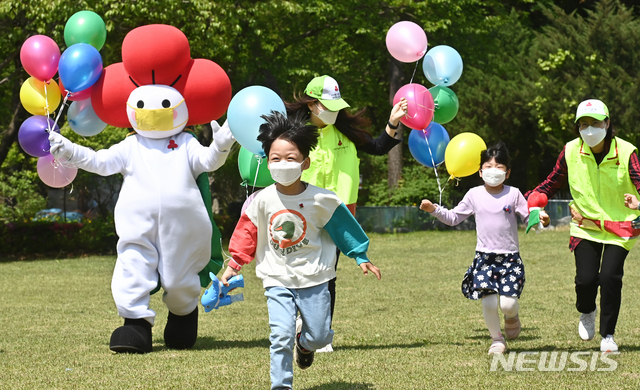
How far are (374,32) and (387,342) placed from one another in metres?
17.1

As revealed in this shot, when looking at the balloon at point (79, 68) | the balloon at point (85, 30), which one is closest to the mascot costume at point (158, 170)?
the balloon at point (79, 68)

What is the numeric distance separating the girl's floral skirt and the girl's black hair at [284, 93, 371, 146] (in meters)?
1.37

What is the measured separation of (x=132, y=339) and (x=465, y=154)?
3.02 meters

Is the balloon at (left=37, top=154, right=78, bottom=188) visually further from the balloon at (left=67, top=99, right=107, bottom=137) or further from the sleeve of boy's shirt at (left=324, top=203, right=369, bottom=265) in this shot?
the sleeve of boy's shirt at (left=324, top=203, right=369, bottom=265)

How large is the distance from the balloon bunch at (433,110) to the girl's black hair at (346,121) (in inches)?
13.6

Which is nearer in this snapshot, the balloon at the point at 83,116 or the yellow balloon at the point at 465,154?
the yellow balloon at the point at 465,154

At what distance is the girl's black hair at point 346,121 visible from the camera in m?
6.43

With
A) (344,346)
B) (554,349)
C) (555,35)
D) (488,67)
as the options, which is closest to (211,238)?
(344,346)

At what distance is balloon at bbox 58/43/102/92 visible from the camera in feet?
20.7

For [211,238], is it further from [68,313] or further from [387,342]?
[68,313]

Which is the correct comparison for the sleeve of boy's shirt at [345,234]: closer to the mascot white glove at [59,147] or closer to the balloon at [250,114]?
the balloon at [250,114]

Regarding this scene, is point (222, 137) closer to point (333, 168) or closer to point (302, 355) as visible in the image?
point (333, 168)

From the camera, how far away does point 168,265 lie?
20.4 ft

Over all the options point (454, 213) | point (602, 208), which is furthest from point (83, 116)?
point (602, 208)
